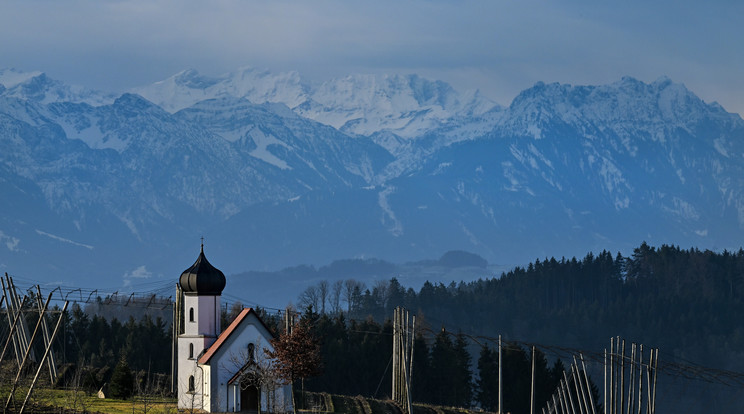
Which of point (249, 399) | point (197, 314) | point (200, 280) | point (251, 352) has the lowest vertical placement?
point (249, 399)

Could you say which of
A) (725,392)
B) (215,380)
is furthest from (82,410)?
(725,392)

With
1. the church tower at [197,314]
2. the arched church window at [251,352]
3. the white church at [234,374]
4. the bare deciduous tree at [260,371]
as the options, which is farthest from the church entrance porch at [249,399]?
the church tower at [197,314]

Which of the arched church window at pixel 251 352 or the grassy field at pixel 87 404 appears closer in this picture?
the grassy field at pixel 87 404

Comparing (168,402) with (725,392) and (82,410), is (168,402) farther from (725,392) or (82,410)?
(725,392)

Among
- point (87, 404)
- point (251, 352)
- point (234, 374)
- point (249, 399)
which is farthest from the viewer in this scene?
point (251, 352)

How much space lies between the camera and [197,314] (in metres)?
93.5

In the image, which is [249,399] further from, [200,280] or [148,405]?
[200,280]

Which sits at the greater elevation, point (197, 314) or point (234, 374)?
point (197, 314)

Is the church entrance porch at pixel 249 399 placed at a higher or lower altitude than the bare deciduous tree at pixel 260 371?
lower

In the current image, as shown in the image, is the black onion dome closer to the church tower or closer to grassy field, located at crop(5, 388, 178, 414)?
the church tower

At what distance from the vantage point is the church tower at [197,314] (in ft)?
304

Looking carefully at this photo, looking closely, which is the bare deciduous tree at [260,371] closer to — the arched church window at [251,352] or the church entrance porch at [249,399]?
the arched church window at [251,352]

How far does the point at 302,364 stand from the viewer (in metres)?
85.3

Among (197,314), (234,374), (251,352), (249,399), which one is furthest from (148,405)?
(197,314)
